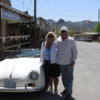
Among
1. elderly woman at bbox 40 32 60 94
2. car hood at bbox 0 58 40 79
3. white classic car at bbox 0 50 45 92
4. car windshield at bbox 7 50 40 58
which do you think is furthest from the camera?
car windshield at bbox 7 50 40 58

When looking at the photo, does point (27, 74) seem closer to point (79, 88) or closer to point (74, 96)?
point (74, 96)

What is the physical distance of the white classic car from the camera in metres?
6.61

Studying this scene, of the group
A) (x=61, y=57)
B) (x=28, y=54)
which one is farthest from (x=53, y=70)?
(x=28, y=54)

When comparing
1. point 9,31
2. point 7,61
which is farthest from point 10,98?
point 9,31

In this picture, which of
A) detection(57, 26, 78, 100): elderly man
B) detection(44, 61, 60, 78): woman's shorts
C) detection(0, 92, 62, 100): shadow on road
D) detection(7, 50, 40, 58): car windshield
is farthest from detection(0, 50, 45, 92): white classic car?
detection(7, 50, 40, 58): car windshield

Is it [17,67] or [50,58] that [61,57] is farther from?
[17,67]

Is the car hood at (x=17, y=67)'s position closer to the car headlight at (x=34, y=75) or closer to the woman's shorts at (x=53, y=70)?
the car headlight at (x=34, y=75)

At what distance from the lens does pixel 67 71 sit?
6914 mm

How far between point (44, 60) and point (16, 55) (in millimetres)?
1442

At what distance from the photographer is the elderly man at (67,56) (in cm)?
686

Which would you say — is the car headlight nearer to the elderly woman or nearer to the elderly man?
the elderly woman

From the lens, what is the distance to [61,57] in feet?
22.7

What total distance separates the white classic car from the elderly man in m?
0.58

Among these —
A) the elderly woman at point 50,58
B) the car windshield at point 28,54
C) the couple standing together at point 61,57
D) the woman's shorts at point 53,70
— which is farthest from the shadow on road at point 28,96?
the car windshield at point 28,54
